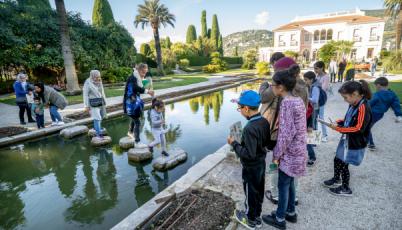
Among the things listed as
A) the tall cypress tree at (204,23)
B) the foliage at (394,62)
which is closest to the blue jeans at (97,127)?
the foliage at (394,62)

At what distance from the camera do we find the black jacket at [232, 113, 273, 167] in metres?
2.13

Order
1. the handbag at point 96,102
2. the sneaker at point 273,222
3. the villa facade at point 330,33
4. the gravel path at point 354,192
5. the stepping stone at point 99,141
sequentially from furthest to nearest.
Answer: the villa facade at point 330,33 < the stepping stone at point 99,141 < the handbag at point 96,102 < the gravel path at point 354,192 < the sneaker at point 273,222

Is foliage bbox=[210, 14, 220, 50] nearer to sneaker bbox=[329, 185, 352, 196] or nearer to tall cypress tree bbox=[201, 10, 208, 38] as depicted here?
tall cypress tree bbox=[201, 10, 208, 38]

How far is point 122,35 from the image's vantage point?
2069cm

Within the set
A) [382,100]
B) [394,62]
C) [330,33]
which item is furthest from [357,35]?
[382,100]

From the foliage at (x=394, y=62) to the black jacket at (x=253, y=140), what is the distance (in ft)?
72.4

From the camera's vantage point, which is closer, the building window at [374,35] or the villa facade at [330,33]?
the building window at [374,35]

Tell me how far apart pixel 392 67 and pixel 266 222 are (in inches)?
878

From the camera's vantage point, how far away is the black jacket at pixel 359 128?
274 cm

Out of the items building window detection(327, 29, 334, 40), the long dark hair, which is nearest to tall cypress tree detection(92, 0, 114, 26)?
the long dark hair

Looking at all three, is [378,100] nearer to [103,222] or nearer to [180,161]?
[180,161]

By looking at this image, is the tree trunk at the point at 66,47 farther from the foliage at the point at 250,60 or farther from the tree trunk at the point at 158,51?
the foliage at the point at 250,60

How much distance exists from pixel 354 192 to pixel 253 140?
2.12m

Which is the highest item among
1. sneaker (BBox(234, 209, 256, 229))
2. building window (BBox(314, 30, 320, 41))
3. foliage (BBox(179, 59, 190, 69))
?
building window (BBox(314, 30, 320, 41))
